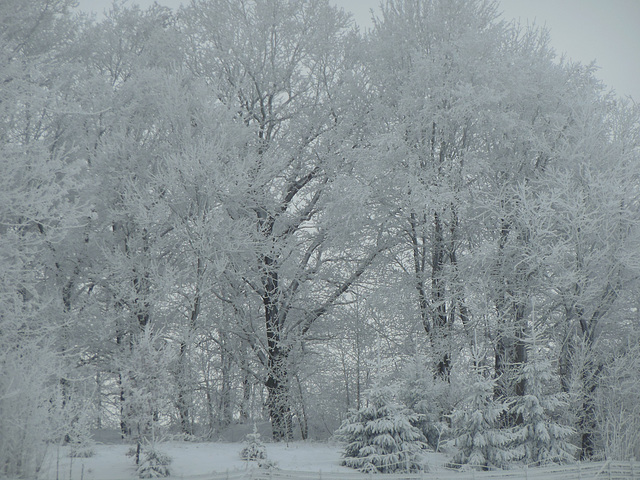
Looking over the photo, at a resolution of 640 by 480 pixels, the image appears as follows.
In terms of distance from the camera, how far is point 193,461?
1324 centimetres

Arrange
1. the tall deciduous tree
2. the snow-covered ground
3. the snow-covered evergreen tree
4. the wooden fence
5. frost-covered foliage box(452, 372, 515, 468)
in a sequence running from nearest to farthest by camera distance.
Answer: the wooden fence
the snow-covered ground
frost-covered foliage box(452, 372, 515, 468)
the snow-covered evergreen tree
the tall deciduous tree

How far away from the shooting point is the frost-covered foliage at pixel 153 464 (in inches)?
458

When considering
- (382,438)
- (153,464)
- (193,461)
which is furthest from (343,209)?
(153,464)

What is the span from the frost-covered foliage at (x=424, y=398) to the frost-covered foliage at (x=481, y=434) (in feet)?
4.13

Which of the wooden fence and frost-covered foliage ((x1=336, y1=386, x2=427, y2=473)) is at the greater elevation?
frost-covered foliage ((x1=336, y1=386, x2=427, y2=473))

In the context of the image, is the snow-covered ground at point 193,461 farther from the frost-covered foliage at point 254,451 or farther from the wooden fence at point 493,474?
the wooden fence at point 493,474

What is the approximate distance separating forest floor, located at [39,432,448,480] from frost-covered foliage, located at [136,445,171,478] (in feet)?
0.75

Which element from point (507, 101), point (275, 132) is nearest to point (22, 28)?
point (275, 132)

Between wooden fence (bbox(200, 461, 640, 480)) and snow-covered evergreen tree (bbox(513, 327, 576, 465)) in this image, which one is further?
snow-covered evergreen tree (bbox(513, 327, 576, 465))

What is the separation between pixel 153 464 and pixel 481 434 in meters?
6.86

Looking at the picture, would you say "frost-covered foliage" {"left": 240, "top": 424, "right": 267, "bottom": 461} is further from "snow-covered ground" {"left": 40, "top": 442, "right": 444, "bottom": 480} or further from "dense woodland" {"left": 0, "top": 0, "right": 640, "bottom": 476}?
"dense woodland" {"left": 0, "top": 0, "right": 640, "bottom": 476}

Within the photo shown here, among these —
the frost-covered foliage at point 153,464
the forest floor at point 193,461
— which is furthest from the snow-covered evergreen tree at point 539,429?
the frost-covered foliage at point 153,464

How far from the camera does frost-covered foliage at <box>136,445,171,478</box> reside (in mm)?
11641

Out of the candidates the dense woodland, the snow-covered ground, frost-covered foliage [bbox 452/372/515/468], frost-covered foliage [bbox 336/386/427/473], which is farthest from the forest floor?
the dense woodland
